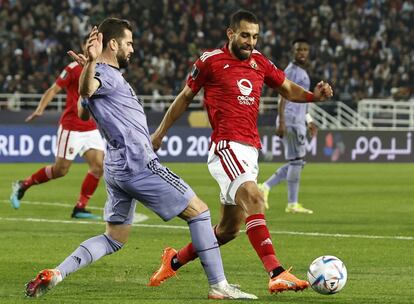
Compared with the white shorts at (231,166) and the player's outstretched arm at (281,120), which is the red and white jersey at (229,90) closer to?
the white shorts at (231,166)

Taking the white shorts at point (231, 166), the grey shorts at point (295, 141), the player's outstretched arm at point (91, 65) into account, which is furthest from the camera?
the grey shorts at point (295, 141)

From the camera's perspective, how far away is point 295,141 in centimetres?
1692

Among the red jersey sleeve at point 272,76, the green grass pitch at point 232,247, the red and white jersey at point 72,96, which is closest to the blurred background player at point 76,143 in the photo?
the red and white jersey at point 72,96

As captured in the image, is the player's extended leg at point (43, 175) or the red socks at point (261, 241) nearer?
the red socks at point (261, 241)

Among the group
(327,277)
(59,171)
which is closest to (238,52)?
(327,277)

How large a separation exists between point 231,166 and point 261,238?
72cm

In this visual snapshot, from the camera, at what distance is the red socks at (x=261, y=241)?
8602mm

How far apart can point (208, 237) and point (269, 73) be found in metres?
1.93

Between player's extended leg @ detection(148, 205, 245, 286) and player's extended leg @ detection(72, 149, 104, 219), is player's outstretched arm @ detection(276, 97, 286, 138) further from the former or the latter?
player's extended leg @ detection(148, 205, 245, 286)

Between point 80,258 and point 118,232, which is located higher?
point 118,232

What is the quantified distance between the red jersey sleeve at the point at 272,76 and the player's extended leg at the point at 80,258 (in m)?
2.00

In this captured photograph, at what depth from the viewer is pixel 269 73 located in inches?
383

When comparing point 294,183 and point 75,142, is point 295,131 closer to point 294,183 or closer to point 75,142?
point 294,183

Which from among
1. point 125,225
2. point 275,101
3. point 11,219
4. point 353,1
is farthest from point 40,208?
point 353,1
